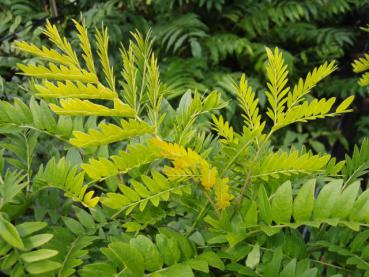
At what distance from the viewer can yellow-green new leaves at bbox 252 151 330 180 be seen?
1.70 feet

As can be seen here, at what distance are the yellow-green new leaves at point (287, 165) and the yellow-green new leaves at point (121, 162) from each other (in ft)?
0.49

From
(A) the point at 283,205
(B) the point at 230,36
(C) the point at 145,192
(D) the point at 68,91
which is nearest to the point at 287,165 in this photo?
(A) the point at 283,205

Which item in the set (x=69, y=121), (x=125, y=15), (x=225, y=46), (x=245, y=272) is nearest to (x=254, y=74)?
(x=225, y=46)

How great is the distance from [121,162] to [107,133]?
5 centimetres

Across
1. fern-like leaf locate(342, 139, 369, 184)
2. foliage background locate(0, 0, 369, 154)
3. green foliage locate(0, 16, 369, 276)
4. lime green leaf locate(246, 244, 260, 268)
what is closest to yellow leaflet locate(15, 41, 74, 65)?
green foliage locate(0, 16, 369, 276)

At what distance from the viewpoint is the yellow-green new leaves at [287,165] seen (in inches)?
20.5

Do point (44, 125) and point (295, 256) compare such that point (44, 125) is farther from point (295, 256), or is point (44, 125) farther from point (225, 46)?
point (225, 46)

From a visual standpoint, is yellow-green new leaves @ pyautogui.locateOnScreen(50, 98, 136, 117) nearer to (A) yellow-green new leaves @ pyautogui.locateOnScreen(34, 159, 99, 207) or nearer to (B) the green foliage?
(B) the green foliage

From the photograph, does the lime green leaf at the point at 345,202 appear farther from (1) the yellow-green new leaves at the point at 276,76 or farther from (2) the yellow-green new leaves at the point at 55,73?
(2) the yellow-green new leaves at the point at 55,73

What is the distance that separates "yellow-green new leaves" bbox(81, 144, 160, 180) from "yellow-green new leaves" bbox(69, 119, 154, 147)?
0.02 m

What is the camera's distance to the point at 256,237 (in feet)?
1.81

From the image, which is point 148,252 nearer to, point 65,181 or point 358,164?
point 65,181

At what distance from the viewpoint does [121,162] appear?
0.50 meters

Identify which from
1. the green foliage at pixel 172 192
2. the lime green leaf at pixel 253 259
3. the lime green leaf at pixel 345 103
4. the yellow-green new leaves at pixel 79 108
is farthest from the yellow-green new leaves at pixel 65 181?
the lime green leaf at pixel 345 103
